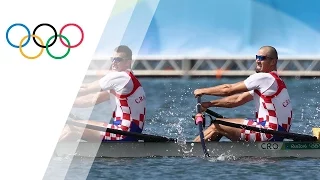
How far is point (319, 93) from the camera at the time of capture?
130 ft

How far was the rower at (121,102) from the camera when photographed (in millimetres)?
19984

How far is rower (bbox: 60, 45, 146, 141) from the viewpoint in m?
20.0

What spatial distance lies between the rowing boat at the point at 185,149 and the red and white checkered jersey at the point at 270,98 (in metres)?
0.41

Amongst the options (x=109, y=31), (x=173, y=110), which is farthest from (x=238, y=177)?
(x=109, y=31)

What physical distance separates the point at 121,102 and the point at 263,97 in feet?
7.83

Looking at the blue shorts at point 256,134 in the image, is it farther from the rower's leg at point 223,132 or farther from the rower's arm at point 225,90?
the rower's arm at point 225,90

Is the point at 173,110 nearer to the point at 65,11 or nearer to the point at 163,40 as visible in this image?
the point at 65,11

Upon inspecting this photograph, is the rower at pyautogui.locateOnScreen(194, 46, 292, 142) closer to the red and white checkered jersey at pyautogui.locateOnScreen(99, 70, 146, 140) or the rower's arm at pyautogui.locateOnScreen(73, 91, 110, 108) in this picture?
Result: the red and white checkered jersey at pyautogui.locateOnScreen(99, 70, 146, 140)

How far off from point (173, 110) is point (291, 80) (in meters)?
17.1

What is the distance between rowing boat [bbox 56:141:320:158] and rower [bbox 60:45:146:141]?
29 centimetres

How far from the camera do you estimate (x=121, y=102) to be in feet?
65.6

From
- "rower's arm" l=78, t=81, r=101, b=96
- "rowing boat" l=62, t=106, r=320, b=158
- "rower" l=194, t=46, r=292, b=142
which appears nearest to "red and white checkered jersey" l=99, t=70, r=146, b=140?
"rower's arm" l=78, t=81, r=101, b=96

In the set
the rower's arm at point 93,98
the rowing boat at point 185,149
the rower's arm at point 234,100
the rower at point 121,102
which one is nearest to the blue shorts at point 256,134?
the rowing boat at point 185,149

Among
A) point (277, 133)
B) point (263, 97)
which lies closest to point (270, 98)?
point (263, 97)
